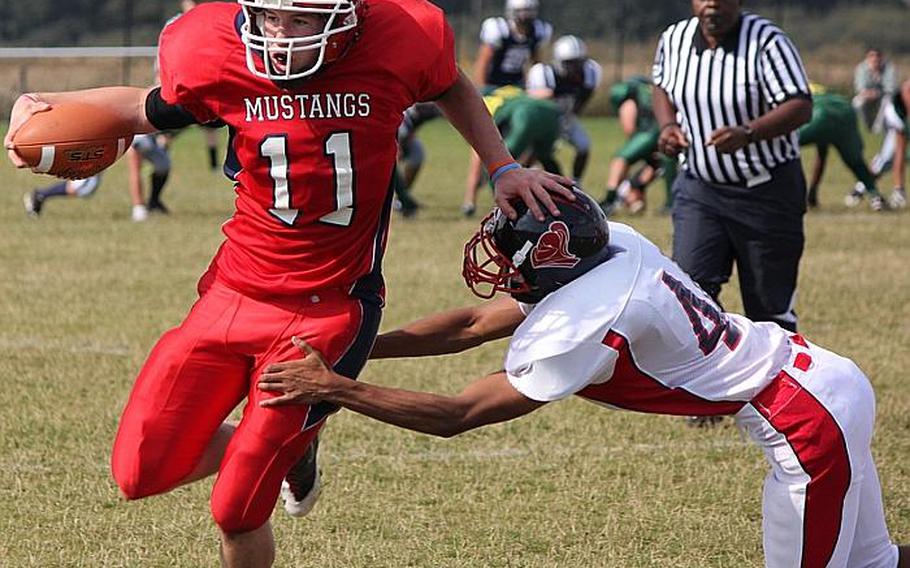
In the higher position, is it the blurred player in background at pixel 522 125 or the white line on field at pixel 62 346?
the white line on field at pixel 62 346

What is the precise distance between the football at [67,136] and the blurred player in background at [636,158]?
324 inches

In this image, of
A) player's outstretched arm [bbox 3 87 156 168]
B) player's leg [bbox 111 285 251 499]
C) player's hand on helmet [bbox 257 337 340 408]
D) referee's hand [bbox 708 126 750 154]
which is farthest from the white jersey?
referee's hand [bbox 708 126 750 154]

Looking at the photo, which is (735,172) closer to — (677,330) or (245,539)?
(677,330)

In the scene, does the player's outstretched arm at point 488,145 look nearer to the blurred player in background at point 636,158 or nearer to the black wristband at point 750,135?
the black wristband at point 750,135

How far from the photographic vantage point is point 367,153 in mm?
3730

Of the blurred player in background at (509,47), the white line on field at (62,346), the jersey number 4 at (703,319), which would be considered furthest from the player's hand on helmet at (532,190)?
the blurred player in background at (509,47)

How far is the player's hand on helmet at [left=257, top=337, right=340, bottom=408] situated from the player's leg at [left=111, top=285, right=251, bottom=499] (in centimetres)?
22

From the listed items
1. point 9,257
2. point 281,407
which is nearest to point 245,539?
point 281,407

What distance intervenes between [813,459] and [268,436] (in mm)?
1288

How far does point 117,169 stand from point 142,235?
5.48 m

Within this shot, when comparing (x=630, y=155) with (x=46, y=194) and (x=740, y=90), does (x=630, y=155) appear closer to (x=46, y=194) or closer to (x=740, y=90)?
(x=46, y=194)

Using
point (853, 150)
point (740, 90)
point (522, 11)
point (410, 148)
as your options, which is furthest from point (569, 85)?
point (740, 90)

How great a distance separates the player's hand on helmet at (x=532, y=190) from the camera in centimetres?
354

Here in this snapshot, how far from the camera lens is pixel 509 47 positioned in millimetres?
13336
